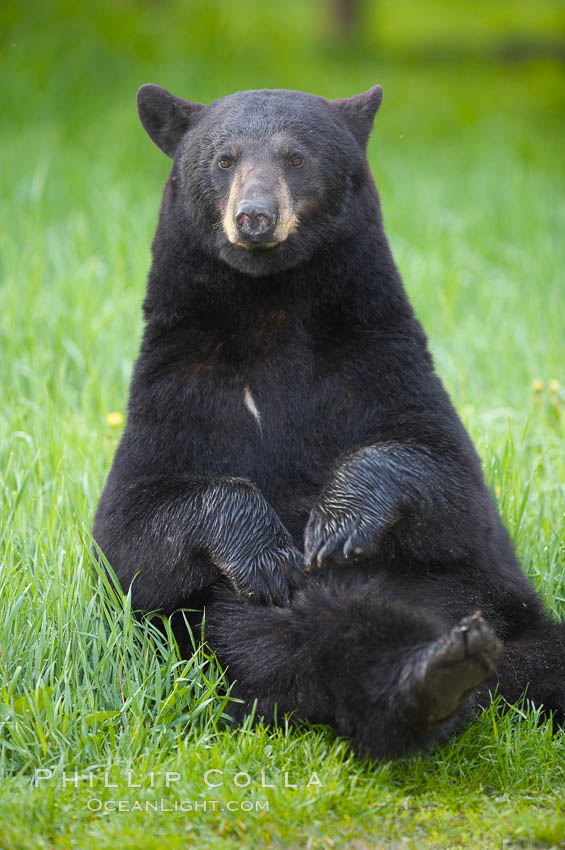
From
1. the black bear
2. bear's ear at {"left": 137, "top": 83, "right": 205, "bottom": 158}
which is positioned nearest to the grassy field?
the black bear

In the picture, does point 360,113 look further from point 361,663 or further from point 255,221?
point 361,663

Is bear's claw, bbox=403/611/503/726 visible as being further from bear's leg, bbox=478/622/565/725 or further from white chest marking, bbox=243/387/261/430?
white chest marking, bbox=243/387/261/430

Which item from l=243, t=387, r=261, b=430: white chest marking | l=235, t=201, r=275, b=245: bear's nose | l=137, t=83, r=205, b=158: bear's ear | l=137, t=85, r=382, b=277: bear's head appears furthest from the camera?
l=137, t=83, r=205, b=158: bear's ear

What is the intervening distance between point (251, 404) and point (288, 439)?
0.17 m

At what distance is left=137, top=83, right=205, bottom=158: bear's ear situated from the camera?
12.8ft

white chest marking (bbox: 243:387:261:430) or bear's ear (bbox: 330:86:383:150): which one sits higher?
bear's ear (bbox: 330:86:383:150)

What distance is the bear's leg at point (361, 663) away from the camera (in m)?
2.90

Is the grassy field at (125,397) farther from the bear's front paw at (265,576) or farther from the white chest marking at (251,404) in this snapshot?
the white chest marking at (251,404)

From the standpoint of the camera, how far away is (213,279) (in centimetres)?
361

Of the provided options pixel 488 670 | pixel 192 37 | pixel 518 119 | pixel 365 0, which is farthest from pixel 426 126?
pixel 488 670

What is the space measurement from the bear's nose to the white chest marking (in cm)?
52

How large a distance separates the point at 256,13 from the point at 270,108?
18556 millimetres

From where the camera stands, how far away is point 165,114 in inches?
156

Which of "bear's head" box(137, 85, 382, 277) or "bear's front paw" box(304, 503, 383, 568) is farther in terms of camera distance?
"bear's head" box(137, 85, 382, 277)
